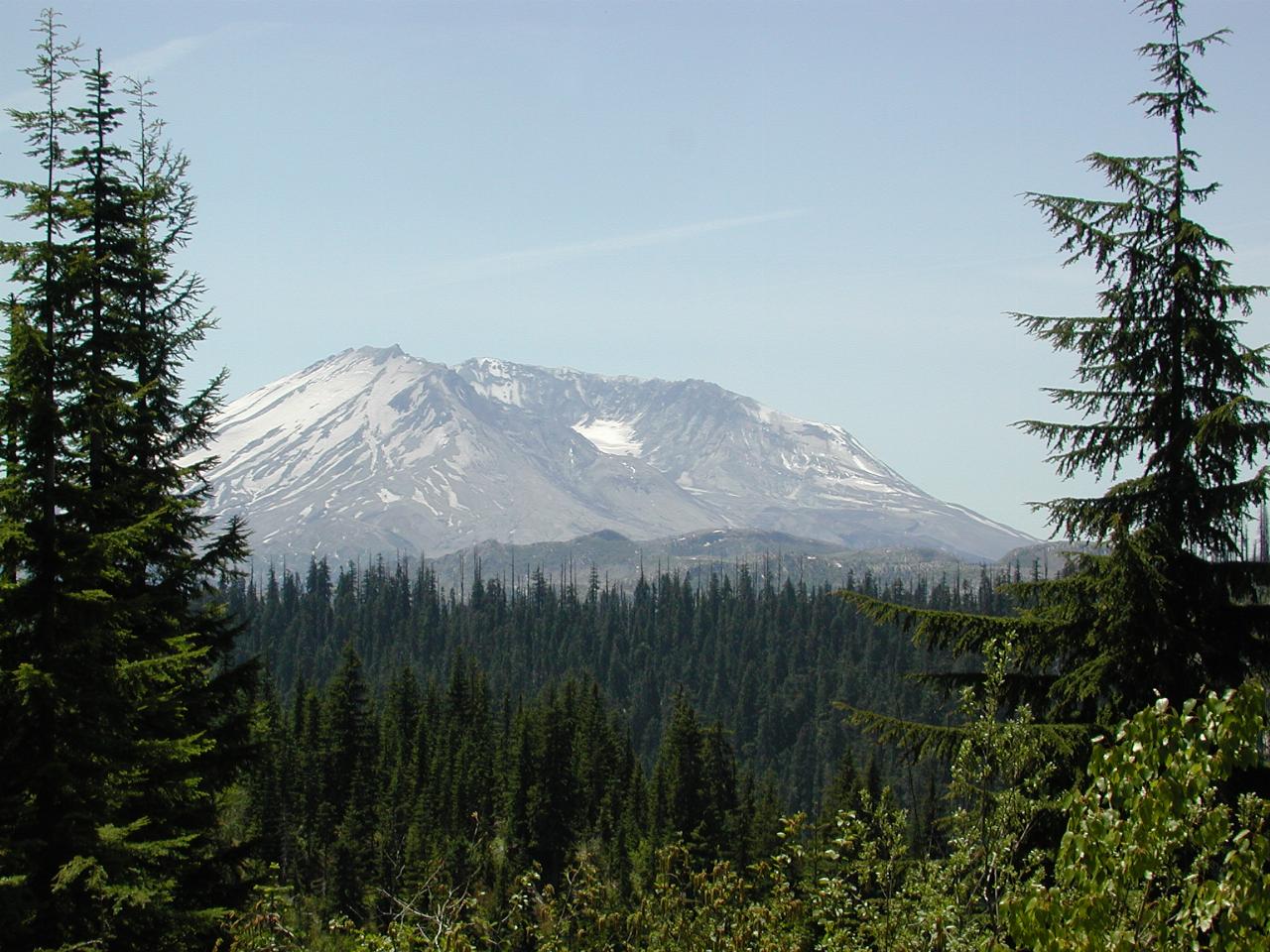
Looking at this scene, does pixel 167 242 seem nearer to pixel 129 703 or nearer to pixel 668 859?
pixel 129 703

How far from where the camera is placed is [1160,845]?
5.15 metres

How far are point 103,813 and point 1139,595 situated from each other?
10.6 meters

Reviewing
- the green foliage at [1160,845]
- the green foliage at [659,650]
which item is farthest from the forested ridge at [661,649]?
the green foliage at [1160,845]

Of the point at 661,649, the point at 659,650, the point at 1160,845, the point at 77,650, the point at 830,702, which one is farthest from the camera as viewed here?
the point at 661,649

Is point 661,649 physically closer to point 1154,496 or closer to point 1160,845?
point 1154,496

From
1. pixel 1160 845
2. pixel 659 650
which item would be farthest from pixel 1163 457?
pixel 659 650

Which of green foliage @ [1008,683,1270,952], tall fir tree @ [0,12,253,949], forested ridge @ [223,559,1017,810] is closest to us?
green foliage @ [1008,683,1270,952]

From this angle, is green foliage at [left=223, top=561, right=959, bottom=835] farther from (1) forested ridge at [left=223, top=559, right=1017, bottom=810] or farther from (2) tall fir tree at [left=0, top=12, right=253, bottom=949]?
(2) tall fir tree at [left=0, top=12, right=253, bottom=949]

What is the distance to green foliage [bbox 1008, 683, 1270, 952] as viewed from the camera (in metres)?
4.95

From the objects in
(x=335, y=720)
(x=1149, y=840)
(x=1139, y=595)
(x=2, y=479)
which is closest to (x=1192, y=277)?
(x=1139, y=595)

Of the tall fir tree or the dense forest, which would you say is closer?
the dense forest

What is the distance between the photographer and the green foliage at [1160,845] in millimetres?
4945

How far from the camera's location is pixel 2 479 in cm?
1100

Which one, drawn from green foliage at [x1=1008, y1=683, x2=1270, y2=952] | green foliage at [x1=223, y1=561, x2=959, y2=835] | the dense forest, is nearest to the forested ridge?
green foliage at [x1=223, y1=561, x2=959, y2=835]
